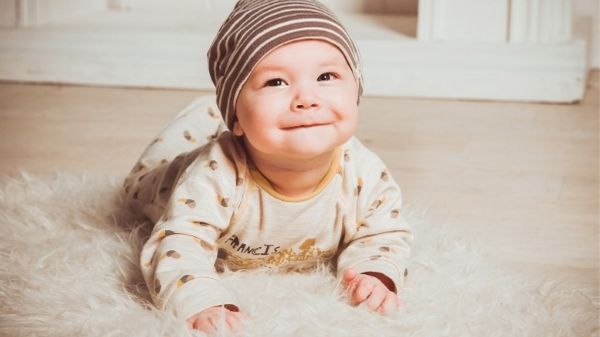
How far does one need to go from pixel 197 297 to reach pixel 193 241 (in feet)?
0.32

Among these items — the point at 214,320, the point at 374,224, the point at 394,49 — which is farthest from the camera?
the point at 394,49

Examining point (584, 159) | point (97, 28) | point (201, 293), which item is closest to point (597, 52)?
point (584, 159)

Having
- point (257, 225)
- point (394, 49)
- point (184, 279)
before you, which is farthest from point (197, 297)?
point (394, 49)

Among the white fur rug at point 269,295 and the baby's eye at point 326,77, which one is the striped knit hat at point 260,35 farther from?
the white fur rug at point 269,295

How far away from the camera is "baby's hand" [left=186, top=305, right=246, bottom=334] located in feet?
2.72

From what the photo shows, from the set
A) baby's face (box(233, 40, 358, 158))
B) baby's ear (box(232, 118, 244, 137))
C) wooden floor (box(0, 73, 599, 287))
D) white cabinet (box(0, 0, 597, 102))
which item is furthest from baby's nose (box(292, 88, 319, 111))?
white cabinet (box(0, 0, 597, 102))

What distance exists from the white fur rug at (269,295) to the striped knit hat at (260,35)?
0.23 m

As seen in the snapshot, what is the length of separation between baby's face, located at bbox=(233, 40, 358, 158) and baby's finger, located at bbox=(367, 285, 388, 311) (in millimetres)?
168

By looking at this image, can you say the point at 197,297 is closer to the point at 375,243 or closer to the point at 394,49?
the point at 375,243

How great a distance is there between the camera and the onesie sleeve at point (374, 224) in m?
1.01

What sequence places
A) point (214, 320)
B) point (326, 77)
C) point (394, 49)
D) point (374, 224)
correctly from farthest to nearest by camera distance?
point (394, 49)
point (374, 224)
point (326, 77)
point (214, 320)

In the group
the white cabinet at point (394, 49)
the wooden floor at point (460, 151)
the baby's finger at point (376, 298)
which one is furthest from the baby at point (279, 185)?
the white cabinet at point (394, 49)

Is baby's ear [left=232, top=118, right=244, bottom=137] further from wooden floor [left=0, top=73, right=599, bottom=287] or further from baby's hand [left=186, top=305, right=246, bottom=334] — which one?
wooden floor [left=0, top=73, right=599, bottom=287]

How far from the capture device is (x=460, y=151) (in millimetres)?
1760
